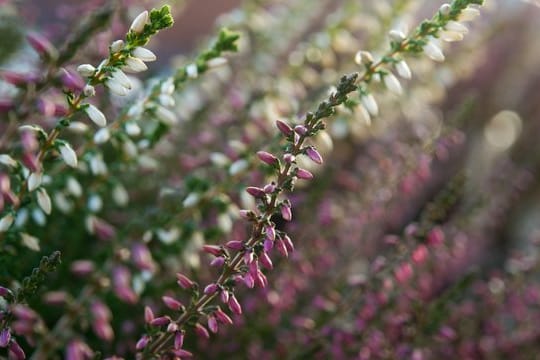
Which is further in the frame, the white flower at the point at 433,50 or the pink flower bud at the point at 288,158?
the white flower at the point at 433,50

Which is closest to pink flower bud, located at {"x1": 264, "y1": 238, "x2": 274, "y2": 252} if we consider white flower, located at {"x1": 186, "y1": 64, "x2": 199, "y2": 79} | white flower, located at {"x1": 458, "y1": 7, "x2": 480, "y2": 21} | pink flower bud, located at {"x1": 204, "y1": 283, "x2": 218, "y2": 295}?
pink flower bud, located at {"x1": 204, "y1": 283, "x2": 218, "y2": 295}

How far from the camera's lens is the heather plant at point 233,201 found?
1.10m

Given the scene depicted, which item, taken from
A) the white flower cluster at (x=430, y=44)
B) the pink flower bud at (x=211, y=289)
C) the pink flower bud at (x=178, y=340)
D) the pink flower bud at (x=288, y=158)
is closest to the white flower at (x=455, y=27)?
the white flower cluster at (x=430, y=44)

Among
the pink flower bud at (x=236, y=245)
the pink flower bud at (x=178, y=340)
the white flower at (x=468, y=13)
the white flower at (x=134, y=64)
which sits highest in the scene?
the white flower at (x=468, y=13)

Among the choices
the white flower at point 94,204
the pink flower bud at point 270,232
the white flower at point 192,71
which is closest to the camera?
the pink flower bud at point 270,232

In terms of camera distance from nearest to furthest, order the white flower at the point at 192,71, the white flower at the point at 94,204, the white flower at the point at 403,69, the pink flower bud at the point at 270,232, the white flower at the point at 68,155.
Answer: the pink flower bud at the point at 270,232, the white flower at the point at 68,155, the white flower at the point at 403,69, the white flower at the point at 192,71, the white flower at the point at 94,204

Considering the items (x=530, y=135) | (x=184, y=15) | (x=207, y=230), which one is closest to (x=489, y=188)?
(x=530, y=135)

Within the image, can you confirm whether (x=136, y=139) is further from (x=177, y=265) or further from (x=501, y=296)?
(x=501, y=296)

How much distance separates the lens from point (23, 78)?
47.8 inches

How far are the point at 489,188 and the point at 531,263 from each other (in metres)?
0.77

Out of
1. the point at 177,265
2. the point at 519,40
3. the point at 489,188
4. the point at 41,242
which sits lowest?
the point at 41,242

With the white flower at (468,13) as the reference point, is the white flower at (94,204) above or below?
below

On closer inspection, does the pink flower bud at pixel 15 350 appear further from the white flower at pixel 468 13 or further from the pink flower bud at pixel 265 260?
the white flower at pixel 468 13

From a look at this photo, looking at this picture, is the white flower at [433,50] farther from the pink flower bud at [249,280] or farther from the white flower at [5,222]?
the white flower at [5,222]
